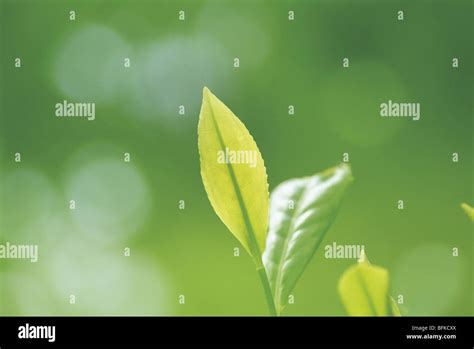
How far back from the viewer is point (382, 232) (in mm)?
2643

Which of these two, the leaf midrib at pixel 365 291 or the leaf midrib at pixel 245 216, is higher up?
the leaf midrib at pixel 245 216

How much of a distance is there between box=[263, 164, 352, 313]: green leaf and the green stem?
0.04 feet

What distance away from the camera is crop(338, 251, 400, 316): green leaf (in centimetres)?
38

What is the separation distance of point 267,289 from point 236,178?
89mm

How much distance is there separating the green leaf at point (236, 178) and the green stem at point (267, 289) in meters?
0.01

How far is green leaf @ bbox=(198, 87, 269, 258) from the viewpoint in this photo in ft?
1.44

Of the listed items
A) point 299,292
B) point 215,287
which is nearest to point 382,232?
point 299,292

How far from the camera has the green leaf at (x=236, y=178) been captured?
0.44 m

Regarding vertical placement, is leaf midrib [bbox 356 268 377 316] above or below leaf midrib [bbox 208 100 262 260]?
below

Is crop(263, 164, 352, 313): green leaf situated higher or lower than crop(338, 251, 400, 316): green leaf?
higher

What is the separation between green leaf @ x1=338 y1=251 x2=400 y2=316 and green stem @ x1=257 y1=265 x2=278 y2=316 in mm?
51

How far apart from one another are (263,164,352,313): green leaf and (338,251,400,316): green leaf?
0.05 metres
